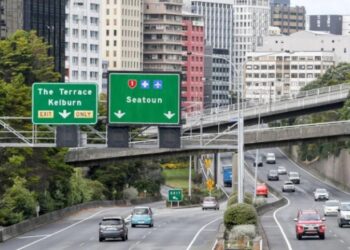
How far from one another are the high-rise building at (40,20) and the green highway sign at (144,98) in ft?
351

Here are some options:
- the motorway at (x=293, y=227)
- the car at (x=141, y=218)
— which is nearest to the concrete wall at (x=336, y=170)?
the motorway at (x=293, y=227)

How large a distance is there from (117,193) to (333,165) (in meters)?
43.4

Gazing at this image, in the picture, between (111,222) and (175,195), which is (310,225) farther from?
(175,195)

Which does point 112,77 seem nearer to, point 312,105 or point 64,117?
point 64,117

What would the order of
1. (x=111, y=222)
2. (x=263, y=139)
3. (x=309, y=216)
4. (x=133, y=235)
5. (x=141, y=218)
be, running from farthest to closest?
(x=263, y=139), (x=141, y=218), (x=133, y=235), (x=111, y=222), (x=309, y=216)

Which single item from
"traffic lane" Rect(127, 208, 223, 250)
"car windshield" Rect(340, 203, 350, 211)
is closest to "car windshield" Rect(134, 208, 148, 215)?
"traffic lane" Rect(127, 208, 223, 250)

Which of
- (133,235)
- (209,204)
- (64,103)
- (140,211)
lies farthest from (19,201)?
(209,204)

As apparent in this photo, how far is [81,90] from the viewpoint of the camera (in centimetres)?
6575

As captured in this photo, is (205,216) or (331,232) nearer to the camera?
(331,232)

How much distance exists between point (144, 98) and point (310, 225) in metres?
14.2

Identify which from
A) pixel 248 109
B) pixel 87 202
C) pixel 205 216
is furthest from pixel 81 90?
pixel 248 109

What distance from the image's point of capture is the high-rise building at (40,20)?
173125 millimetres

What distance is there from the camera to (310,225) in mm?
73812

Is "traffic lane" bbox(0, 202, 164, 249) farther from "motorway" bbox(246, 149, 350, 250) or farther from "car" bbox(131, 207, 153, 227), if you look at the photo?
"motorway" bbox(246, 149, 350, 250)
